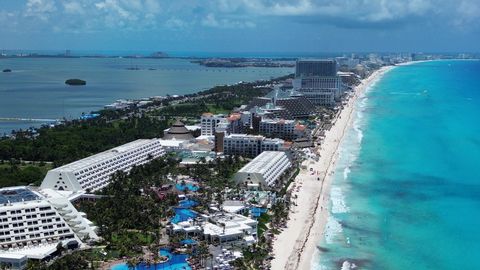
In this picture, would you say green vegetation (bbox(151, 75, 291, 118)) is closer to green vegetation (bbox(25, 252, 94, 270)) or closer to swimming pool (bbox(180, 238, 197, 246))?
swimming pool (bbox(180, 238, 197, 246))

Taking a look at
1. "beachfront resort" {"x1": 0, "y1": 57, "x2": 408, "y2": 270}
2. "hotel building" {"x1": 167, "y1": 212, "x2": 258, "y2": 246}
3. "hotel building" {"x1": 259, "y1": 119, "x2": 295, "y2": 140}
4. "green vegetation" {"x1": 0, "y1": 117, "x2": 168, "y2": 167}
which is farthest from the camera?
"hotel building" {"x1": 259, "y1": 119, "x2": 295, "y2": 140}

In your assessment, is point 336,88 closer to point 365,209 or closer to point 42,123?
point 42,123

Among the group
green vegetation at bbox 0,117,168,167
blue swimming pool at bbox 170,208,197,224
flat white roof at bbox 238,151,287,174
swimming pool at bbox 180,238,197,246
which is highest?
flat white roof at bbox 238,151,287,174

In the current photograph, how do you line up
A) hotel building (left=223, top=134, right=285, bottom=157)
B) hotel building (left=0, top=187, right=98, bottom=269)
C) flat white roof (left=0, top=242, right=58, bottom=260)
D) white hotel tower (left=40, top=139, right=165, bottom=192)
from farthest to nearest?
hotel building (left=223, top=134, right=285, bottom=157) < white hotel tower (left=40, top=139, right=165, bottom=192) < hotel building (left=0, top=187, right=98, bottom=269) < flat white roof (left=0, top=242, right=58, bottom=260)

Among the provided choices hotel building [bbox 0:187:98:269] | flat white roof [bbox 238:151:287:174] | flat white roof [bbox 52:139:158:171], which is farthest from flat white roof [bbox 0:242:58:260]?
flat white roof [bbox 238:151:287:174]

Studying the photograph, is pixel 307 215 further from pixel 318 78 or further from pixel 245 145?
pixel 318 78

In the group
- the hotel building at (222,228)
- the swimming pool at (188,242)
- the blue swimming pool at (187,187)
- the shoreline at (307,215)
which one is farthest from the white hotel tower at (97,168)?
the shoreline at (307,215)
